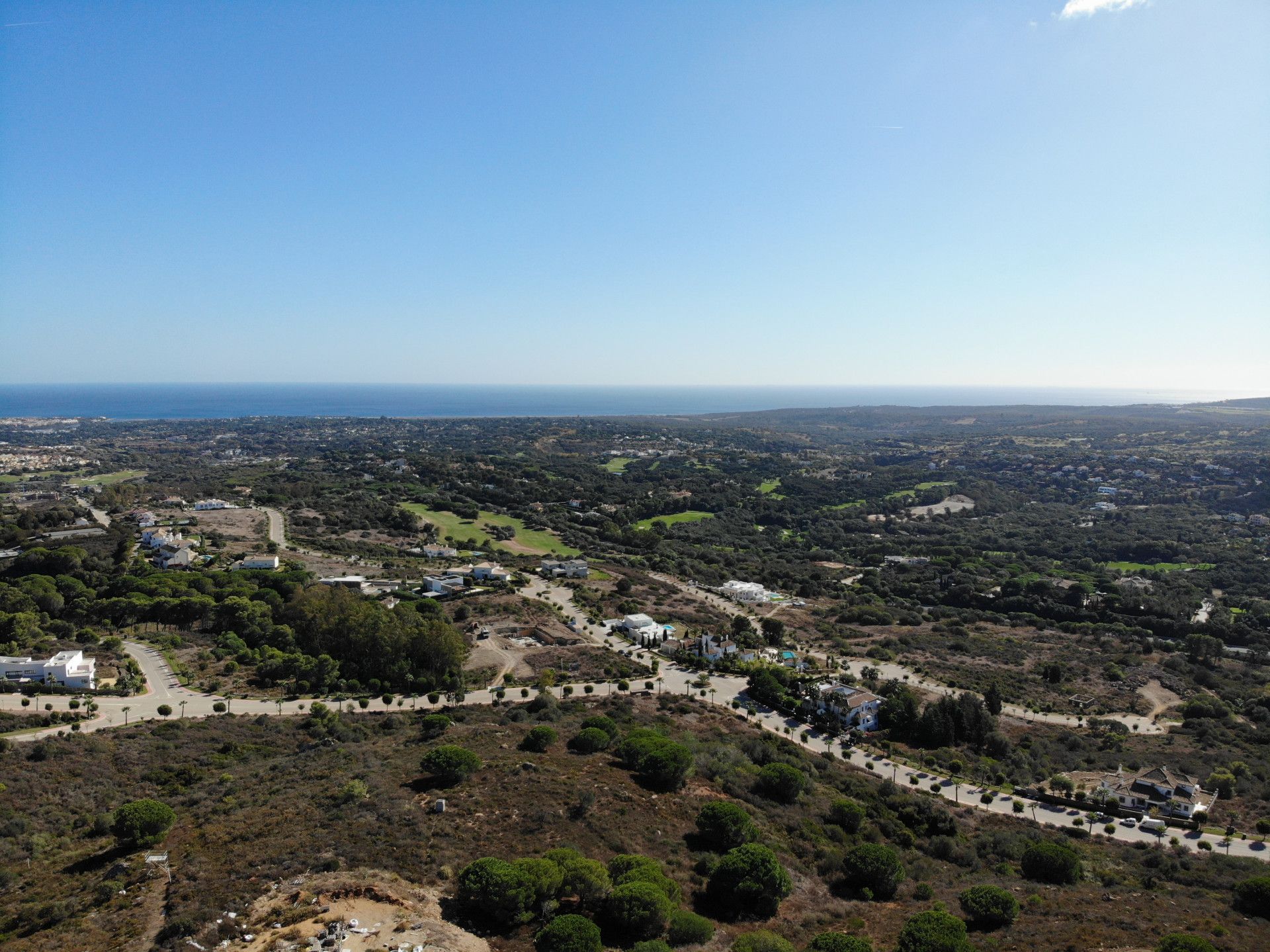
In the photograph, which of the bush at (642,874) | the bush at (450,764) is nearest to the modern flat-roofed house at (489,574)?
the bush at (450,764)

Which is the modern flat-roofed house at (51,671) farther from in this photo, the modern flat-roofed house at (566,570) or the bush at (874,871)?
the modern flat-roofed house at (566,570)

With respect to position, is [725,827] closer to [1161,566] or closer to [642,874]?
[642,874]

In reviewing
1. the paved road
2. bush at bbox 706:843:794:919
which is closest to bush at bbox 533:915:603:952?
bush at bbox 706:843:794:919

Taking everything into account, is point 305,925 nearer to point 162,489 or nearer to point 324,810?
point 324,810

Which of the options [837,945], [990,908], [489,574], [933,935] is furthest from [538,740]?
[489,574]

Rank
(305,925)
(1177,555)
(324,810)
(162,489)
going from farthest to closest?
(162,489) < (1177,555) < (324,810) < (305,925)

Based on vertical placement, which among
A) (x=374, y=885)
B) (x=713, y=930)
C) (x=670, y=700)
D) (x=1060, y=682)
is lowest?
(x=1060, y=682)

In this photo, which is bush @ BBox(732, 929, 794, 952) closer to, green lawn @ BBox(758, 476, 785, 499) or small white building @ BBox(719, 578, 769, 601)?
small white building @ BBox(719, 578, 769, 601)

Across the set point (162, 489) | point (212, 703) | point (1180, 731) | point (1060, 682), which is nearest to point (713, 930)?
point (212, 703)
